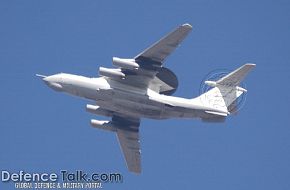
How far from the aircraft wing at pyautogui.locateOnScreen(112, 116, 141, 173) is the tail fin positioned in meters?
6.72

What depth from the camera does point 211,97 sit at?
47250mm

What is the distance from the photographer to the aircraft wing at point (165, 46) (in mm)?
42688

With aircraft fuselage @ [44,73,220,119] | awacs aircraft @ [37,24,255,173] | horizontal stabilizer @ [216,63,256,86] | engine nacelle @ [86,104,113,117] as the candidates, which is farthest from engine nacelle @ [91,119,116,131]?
horizontal stabilizer @ [216,63,256,86]

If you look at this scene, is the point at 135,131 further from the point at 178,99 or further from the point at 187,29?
the point at 187,29

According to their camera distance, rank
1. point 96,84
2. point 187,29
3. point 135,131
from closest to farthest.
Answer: point 187,29 < point 96,84 < point 135,131

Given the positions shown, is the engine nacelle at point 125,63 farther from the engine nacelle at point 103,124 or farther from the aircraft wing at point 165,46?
the engine nacelle at point 103,124

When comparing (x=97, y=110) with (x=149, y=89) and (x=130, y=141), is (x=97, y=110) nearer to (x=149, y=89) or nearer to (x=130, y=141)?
(x=130, y=141)

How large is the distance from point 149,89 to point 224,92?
537cm

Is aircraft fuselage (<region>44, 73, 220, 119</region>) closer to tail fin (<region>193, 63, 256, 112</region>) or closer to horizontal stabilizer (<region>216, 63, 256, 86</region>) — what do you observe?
tail fin (<region>193, 63, 256, 112</region>)

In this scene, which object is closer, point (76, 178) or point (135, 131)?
point (76, 178)

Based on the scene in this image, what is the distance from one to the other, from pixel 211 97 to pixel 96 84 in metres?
8.15

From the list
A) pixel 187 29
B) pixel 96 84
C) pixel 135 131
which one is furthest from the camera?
pixel 135 131

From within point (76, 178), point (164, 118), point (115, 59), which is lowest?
point (76, 178)

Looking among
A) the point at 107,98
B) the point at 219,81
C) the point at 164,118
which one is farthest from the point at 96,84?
the point at 219,81
